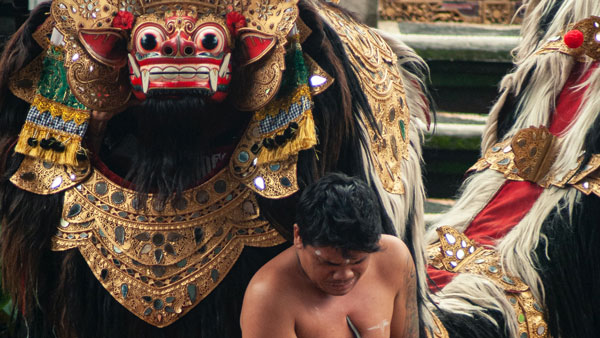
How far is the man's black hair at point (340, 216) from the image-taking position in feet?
4.52

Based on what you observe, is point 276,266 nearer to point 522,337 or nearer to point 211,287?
point 211,287

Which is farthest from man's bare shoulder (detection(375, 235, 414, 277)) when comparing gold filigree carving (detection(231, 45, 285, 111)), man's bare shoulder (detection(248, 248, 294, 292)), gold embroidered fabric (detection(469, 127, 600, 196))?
gold embroidered fabric (detection(469, 127, 600, 196))

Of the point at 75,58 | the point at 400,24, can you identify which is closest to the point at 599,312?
the point at 75,58

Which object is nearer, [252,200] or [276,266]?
[276,266]

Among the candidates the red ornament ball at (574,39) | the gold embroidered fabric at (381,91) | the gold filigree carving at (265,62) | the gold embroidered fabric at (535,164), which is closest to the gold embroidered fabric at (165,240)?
the gold filigree carving at (265,62)

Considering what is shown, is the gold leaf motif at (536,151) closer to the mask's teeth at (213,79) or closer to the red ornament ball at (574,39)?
the red ornament ball at (574,39)

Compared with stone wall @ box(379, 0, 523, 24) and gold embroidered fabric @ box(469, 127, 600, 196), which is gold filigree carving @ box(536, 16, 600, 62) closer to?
gold embroidered fabric @ box(469, 127, 600, 196)

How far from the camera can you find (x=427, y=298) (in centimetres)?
187

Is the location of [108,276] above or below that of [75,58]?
below

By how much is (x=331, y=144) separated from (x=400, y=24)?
2.29 meters

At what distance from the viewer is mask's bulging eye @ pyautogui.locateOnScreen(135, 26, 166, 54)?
60.1 inches

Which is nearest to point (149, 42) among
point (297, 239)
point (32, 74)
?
point (32, 74)

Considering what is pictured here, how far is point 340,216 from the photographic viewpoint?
138cm

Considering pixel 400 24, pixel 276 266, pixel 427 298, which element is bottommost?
pixel 400 24
